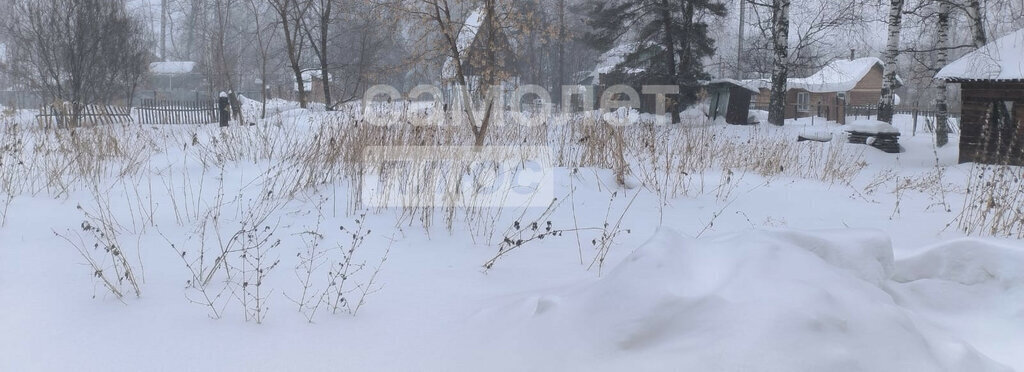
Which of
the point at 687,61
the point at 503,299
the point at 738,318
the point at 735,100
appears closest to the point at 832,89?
the point at 735,100

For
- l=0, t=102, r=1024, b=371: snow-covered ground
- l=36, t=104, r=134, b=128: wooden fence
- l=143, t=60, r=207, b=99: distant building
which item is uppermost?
l=143, t=60, r=207, b=99: distant building

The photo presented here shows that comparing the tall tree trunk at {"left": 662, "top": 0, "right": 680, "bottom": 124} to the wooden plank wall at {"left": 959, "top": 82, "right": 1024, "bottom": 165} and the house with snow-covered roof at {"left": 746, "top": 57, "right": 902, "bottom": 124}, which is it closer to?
the wooden plank wall at {"left": 959, "top": 82, "right": 1024, "bottom": 165}

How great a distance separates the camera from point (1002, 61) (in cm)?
1014

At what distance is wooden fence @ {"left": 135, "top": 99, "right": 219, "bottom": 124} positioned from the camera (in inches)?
736

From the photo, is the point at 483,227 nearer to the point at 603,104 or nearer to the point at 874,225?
the point at 874,225

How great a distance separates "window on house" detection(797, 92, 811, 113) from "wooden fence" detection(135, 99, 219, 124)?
1133 inches

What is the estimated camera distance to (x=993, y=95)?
10312 mm

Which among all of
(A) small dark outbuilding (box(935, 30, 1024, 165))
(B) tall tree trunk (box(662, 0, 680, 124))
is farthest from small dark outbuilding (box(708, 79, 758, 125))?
(A) small dark outbuilding (box(935, 30, 1024, 165))

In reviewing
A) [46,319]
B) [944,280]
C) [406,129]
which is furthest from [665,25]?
[46,319]

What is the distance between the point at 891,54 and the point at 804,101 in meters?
24.3

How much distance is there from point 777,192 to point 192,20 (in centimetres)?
4898

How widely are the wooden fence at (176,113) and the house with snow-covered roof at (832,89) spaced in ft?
82.1

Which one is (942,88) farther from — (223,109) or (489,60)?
(223,109)

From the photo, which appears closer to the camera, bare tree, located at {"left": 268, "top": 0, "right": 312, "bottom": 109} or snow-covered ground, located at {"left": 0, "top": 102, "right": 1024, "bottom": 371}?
snow-covered ground, located at {"left": 0, "top": 102, "right": 1024, "bottom": 371}
